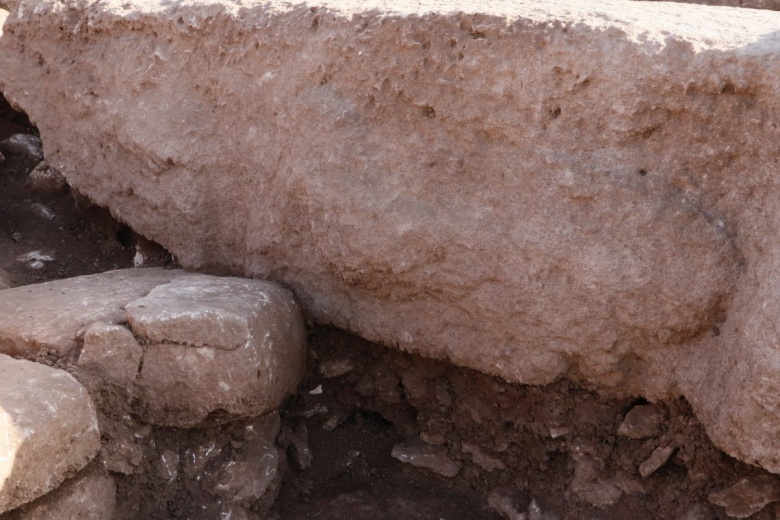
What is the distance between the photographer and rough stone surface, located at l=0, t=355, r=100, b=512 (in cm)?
194

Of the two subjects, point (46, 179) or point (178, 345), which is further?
point (46, 179)

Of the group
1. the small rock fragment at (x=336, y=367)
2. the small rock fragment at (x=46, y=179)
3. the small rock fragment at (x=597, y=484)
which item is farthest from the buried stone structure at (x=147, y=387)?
the small rock fragment at (x=46, y=179)

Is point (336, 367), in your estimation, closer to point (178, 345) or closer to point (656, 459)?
A: point (178, 345)

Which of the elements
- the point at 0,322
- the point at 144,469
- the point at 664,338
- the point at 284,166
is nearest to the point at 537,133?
the point at 664,338

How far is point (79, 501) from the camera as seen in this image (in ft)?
7.13

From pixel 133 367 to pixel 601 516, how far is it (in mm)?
1259

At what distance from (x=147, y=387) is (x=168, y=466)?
A: 0.23m

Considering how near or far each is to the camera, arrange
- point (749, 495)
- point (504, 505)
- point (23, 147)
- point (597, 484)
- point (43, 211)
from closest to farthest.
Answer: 1. point (749, 495)
2. point (597, 484)
3. point (504, 505)
4. point (43, 211)
5. point (23, 147)

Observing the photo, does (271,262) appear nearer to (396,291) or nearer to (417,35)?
(396,291)

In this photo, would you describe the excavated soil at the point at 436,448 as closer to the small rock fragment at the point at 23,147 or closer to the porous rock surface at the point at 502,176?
the porous rock surface at the point at 502,176

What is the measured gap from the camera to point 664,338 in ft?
6.89

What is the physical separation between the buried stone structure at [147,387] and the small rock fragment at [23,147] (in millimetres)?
1641

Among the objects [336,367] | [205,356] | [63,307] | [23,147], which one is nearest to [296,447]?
[336,367]

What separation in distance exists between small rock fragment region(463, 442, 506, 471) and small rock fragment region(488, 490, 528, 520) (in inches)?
2.7
